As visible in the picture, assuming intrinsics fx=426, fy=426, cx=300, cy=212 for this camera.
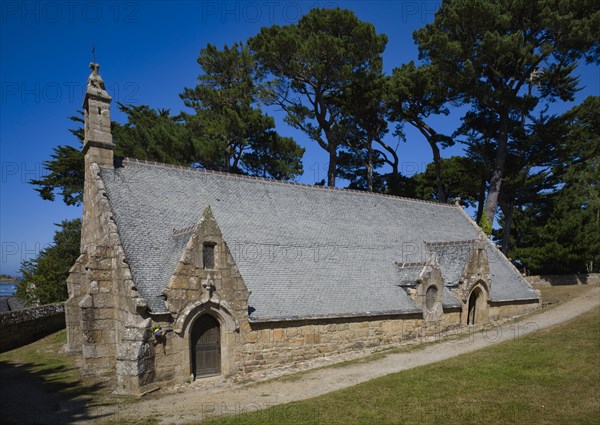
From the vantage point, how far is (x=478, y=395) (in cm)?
1116

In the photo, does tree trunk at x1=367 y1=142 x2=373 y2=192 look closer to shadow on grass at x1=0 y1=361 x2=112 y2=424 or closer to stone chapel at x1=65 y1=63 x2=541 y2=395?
stone chapel at x1=65 y1=63 x2=541 y2=395

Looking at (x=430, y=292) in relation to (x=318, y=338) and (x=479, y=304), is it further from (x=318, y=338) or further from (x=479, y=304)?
(x=318, y=338)

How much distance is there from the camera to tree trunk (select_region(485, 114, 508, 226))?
3437 cm

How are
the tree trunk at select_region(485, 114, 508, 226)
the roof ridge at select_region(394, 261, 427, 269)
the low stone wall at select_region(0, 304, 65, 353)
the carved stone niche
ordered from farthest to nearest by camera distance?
1. the tree trunk at select_region(485, 114, 508, 226)
2. the low stone wall at select_region(0, 304, 65, 353)
3. the roof ridge at select_region(394, 261, 427, 269)
4. the carved stone niche

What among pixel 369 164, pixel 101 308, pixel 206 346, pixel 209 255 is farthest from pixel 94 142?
pixel 369 164

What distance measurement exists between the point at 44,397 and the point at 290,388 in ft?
23.8

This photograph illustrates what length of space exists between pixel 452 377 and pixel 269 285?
705cm

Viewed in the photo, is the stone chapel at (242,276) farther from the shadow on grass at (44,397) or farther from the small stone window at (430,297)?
the shadow on grass at (44,397)

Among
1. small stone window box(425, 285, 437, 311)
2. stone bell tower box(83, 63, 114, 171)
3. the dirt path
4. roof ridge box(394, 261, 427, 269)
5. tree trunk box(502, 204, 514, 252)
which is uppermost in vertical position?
stone bell tower box(83, 63, 114, 171)

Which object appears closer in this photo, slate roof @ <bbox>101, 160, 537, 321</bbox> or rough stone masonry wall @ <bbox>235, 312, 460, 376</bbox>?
rough stone masonry wall @ <bbox>235, 312, 460, 376</bbox>

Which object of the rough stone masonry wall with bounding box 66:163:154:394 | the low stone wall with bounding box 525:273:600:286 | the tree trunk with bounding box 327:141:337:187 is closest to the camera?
the rough stone masonry wall with bounding box 66:163:154:394

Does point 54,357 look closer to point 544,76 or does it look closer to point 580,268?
point 544,76

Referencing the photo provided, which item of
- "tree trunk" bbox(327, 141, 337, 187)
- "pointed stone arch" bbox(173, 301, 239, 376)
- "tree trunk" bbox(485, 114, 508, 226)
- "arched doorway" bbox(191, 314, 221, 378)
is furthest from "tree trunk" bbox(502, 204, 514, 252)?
"arched doorway" bbox(191, 314, 221, 378)

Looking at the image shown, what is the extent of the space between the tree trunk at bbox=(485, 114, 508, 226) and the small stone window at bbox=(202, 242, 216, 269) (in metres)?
26.9
